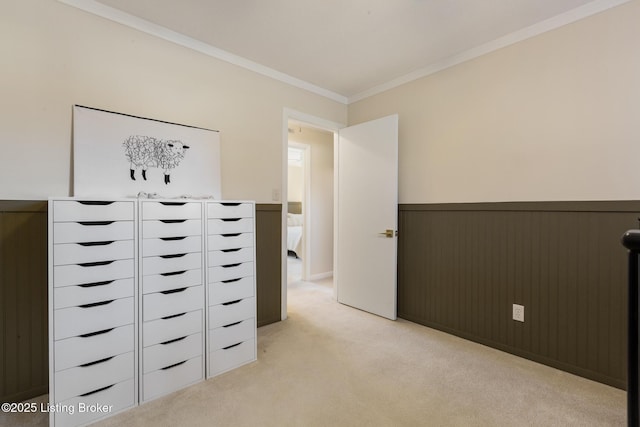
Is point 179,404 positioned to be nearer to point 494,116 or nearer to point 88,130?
point 88,130

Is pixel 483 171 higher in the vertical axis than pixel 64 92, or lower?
lower

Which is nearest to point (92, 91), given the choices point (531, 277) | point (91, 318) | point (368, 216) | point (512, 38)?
point (91, 318)

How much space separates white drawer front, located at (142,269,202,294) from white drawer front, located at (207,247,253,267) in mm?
116

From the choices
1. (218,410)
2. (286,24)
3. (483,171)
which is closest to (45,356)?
(218,410)

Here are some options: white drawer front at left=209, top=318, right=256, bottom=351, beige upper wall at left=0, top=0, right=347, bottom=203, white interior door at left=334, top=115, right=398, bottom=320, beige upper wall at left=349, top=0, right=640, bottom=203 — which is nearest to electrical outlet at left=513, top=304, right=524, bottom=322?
beige upper wall at left=349, top=0, right=640, bottom=203

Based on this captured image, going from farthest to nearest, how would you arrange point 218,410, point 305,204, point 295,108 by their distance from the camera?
point 305,204 → point 295,108 → point 218,410

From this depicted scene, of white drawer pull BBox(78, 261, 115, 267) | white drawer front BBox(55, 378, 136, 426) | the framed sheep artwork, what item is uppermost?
the framed sheep artwork

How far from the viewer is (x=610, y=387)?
1.85 m

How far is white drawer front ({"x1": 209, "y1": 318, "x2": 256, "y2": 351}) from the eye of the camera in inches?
78.2

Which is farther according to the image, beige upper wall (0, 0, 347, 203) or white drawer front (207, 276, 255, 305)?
white drawer front (207, 276, 255, 305)

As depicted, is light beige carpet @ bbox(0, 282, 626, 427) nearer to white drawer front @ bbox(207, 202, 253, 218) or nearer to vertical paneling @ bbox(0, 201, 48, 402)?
vertical paneling @ bbox(0, 201, 48, 402)

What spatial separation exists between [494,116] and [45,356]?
138 inches

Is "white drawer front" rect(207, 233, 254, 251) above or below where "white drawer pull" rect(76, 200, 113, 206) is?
below

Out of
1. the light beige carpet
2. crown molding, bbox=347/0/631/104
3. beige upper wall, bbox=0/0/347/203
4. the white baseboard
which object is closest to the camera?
the light beige carpet
